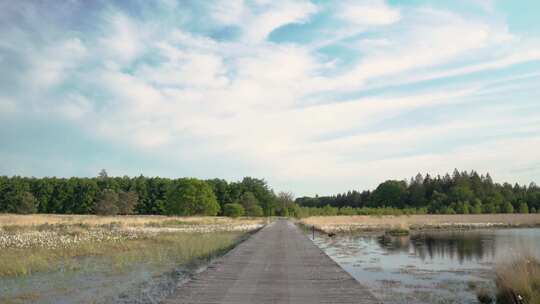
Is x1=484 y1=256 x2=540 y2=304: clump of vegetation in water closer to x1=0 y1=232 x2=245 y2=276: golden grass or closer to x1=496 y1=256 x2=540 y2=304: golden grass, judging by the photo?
x1=496 y1=256 x2=540 y2=304: golden grass

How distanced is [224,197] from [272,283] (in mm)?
116585

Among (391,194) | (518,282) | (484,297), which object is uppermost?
(391,194)

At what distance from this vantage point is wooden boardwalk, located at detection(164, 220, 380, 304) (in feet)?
35.7

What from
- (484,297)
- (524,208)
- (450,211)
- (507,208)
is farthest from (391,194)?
(484,297)

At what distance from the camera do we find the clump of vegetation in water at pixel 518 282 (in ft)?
36.4

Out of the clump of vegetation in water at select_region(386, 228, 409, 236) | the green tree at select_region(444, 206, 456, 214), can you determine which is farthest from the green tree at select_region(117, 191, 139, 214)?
the green tree at select_region(444, 206, 456, 214)

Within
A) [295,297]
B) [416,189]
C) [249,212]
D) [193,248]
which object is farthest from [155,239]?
[416,189]

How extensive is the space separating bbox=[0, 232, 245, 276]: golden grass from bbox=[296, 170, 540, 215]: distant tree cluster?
76969mm

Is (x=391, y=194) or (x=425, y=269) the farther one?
(x=391, y=194)

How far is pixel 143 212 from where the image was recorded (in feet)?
399

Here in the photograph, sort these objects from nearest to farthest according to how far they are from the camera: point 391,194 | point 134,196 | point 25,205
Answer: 1. point 25,205
2. point 134,196
3. point 391,194

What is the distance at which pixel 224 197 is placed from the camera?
12850 cm

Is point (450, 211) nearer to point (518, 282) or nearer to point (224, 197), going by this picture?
point (224, 197)

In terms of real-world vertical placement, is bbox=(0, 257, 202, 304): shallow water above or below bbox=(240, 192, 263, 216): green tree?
below
